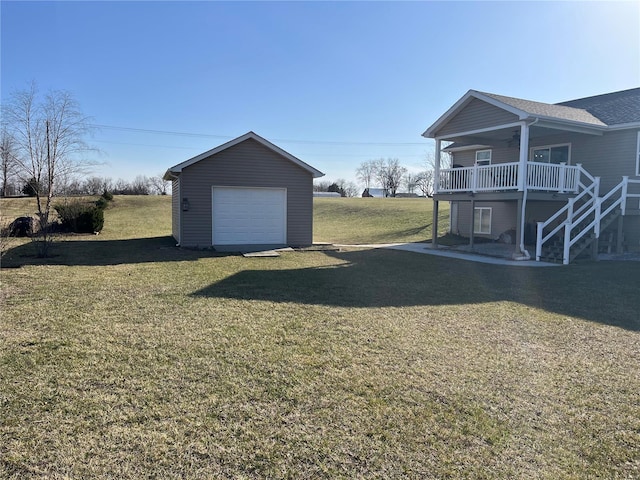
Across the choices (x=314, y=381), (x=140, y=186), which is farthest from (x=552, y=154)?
(x=140, y=186)

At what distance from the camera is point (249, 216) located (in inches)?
617

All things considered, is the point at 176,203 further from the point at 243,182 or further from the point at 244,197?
the point at 243,182

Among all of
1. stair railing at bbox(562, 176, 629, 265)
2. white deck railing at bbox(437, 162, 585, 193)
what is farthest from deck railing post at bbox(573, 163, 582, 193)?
stair railing at bbox(562, 176, 629, 265)

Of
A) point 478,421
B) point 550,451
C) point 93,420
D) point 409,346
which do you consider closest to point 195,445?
point 93,420

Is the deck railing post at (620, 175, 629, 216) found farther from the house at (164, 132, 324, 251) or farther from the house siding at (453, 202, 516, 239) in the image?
the house at (164, 132, 324, 251)

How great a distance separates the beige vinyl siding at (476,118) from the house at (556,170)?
3 cm

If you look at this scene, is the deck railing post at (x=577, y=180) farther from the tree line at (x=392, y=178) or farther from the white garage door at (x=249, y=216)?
the tree line at (x=392, y=178)

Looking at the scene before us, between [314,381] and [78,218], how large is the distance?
1926 centimetres

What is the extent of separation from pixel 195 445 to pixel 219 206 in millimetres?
12865

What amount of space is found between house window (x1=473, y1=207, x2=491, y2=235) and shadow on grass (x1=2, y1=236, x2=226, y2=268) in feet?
39.8

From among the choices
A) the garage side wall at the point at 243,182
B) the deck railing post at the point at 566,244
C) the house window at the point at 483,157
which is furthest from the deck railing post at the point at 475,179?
the garage side wall at the point at 243,182

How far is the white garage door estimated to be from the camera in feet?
50.2

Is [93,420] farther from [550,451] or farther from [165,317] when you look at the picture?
[550,451]

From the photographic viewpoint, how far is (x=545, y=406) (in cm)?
359
